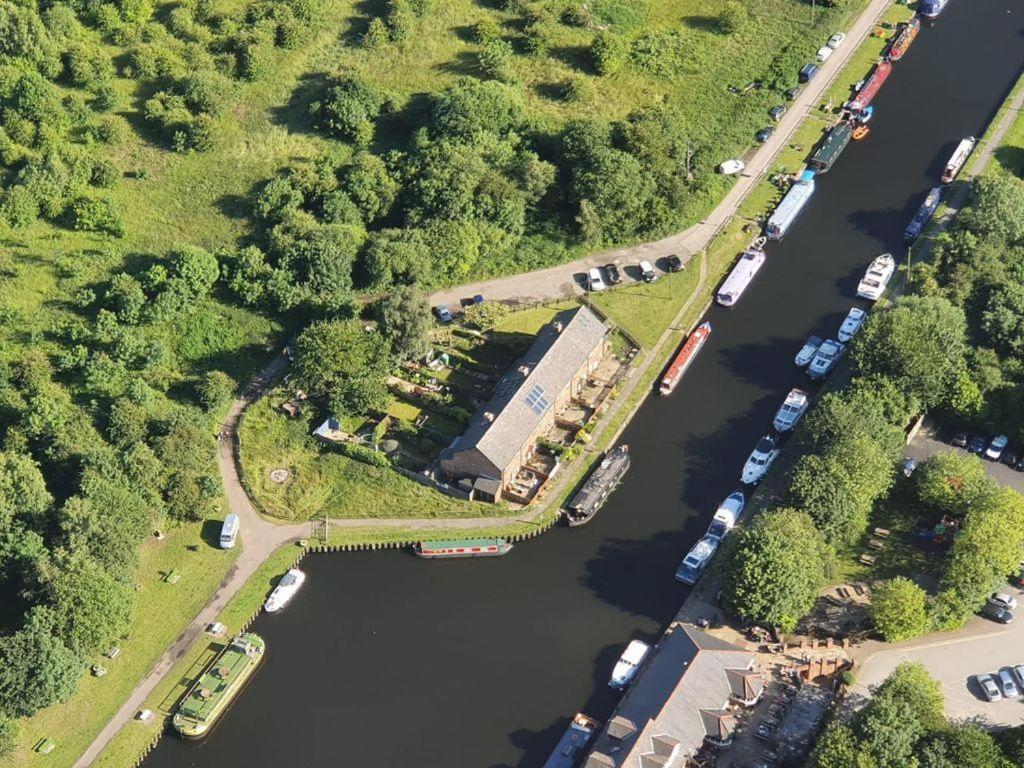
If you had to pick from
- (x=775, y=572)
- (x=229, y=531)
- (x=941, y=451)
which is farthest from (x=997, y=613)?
(x=229, y=531)

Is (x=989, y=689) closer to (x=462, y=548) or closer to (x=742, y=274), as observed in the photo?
(x=462, y=548)

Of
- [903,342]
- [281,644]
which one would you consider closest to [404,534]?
[281,644]

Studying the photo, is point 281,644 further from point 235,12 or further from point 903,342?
point 235,12

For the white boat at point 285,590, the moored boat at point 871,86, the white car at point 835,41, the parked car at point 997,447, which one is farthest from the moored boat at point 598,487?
the white car at point 835,41

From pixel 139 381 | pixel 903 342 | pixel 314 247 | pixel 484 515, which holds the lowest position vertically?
pixel 139 381

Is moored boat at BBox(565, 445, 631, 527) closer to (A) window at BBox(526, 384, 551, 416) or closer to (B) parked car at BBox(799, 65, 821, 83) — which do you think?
(A) window at BBox(526, 384, 551, 416)

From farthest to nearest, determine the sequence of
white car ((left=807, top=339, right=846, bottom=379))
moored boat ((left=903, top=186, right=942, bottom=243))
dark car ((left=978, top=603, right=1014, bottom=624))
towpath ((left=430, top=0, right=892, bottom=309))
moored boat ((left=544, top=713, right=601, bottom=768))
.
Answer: moored boat ((left=903, top=186, right=942, bottom=243)), towpath ((left=430, top=0, right=892, bottom=309)), white car ((left=807, top=339, right=846, bottom=379)), dark car ((left=978, top=603, right=1014, bottom=624)), moored boat ((left=544, top=713, right=601, bottom=768))

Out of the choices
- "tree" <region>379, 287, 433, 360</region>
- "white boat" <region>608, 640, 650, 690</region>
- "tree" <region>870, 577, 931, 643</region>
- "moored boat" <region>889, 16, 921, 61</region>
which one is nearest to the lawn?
"tree" <region>379, 287, 433, 360</region>
